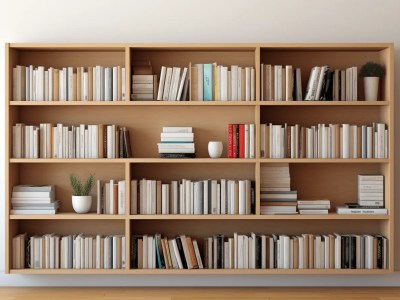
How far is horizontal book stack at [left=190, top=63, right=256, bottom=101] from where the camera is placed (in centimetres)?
513

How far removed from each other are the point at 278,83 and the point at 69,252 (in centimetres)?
200

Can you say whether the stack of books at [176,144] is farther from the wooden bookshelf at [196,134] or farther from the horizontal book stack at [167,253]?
the horizontal book stack at [167,253]

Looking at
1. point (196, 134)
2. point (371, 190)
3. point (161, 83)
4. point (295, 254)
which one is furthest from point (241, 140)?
point (371, 190)

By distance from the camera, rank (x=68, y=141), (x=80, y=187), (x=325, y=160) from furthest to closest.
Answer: (x=80, y=187), (x=68, y=141), (x=325, y=160)

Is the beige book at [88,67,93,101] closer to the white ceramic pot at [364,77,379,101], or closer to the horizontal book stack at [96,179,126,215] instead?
the horizontal book stack at [96,179,126,215]

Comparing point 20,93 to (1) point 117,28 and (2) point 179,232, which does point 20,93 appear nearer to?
(1) point 117,28

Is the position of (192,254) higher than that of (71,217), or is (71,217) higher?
(71,217)

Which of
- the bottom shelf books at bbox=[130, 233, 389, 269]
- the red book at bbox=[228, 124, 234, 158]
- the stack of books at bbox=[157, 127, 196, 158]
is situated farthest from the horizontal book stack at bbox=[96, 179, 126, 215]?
the red book at bbox=[228, 124, 234, 158]

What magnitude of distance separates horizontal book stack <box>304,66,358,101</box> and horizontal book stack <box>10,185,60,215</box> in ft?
6.72

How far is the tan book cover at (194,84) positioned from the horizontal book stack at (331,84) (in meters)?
0.81

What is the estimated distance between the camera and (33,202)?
202 inches

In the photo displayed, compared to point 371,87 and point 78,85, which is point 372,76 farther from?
point 78,85

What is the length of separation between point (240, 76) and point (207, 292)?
5.35ft

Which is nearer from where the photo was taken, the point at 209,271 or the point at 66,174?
the point at 209,271
